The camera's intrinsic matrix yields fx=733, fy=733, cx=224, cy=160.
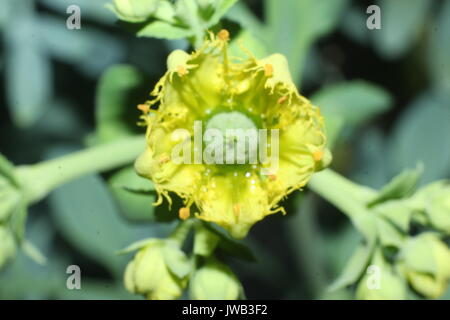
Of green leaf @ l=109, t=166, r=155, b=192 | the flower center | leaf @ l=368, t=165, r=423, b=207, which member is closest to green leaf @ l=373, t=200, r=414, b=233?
leaf @ l=368, t=165, r=423, b=207

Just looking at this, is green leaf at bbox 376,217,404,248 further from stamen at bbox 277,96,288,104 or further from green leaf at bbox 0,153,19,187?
green leaf at bbox 0,153,19,187

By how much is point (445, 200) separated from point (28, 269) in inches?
63.5

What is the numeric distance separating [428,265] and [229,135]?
2.26 feet

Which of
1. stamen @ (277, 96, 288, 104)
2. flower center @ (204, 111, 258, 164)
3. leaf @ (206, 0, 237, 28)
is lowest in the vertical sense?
flower center @ (204, 111, 258, 164)

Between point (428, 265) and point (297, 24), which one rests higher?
point (297, 24)

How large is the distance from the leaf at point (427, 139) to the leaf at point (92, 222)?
1096 millimetres

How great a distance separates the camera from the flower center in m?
2.15

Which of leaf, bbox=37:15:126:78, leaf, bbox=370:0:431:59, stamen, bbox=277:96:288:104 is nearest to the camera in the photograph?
stamen, bbox=277:96:288:104

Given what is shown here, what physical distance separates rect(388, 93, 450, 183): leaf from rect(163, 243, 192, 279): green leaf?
1.22m

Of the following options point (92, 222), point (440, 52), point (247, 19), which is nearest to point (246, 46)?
point (247, 19)

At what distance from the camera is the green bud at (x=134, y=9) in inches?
81.5

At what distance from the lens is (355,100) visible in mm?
2873

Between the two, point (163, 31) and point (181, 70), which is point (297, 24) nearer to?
point (163, 31)

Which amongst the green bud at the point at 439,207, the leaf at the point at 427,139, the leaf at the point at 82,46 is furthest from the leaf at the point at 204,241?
the leaf at the point at 427,139
